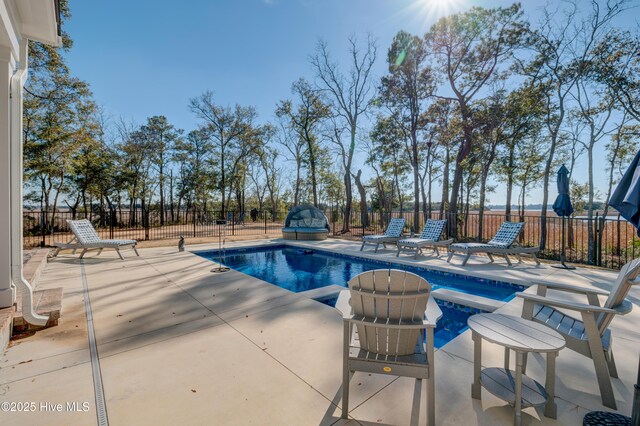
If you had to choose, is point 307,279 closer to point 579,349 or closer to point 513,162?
point 579,349

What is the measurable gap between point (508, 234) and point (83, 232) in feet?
33.5

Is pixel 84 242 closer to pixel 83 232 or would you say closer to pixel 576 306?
pixel 83 232

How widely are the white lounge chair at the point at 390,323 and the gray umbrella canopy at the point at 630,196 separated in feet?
4.08

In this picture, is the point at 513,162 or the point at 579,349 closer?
the point at 579,349

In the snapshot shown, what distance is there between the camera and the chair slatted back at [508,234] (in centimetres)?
613

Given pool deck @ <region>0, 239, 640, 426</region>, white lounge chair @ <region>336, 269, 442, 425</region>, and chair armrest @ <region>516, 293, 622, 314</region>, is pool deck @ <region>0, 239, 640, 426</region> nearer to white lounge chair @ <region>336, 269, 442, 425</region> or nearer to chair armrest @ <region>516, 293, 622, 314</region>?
white lounge chair @ <region>336, 269, 442, 425</region>

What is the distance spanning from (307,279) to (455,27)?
1200 centimetres

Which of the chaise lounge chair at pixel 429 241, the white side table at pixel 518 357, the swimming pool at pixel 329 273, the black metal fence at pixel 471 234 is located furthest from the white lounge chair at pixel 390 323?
the black metal fence at pixel 471 234

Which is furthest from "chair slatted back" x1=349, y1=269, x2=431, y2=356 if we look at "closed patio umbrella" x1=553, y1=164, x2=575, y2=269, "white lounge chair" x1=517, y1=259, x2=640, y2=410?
"closed patio umbrella" x1=553, y1=164, x2=575, y2=269

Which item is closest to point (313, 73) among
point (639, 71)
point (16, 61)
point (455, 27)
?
point (455, 27)

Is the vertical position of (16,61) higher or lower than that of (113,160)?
lower

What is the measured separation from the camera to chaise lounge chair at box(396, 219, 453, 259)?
7.02m

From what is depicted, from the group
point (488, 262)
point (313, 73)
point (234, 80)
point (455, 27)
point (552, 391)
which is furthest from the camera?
point (313, 73)

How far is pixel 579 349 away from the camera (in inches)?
77.2
